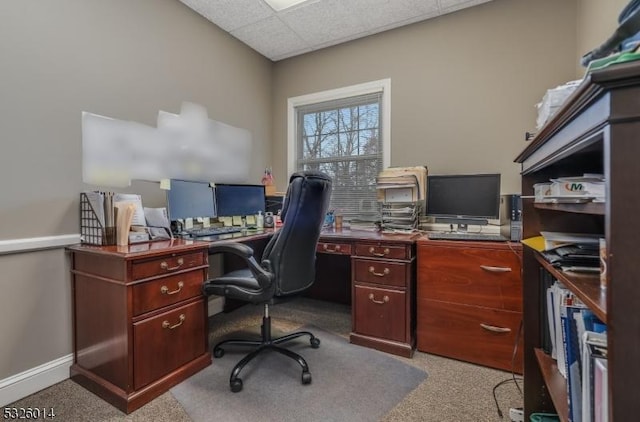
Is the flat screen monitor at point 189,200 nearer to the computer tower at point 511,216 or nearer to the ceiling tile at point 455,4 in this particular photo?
the computer tower at point 511,216

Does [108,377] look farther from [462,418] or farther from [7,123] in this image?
[462,418]

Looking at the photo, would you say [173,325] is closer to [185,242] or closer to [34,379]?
[185,242]

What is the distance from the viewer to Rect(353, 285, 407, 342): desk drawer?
2086 millimetres

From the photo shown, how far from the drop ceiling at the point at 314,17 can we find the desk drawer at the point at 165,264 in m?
Result: 2.10

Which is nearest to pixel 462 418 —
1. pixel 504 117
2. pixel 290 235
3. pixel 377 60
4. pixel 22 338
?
pixel 290 235

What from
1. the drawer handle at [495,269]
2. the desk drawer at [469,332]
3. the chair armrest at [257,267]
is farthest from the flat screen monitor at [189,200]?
the drawer handle at [495,269]

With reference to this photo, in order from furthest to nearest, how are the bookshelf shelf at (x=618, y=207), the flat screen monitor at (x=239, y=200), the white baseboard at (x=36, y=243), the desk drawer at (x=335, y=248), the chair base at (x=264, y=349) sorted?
the flat screen monitor at (x=239, y=200), the desk drawer at (x=335, y=248), the chair base at (x=264, y=349), the white baseboard at (x=36, y=243), the bookshelf shelf at (x=618, y=207)

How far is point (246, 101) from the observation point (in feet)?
10.5

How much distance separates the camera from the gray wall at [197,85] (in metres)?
1.67

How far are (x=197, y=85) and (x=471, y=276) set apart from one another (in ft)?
8.56

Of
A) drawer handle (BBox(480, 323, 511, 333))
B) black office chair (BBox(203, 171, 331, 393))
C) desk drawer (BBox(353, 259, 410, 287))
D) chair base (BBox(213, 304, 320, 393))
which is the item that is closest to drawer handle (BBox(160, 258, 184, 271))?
black office chair (BBox(203, 171, 331, 393))

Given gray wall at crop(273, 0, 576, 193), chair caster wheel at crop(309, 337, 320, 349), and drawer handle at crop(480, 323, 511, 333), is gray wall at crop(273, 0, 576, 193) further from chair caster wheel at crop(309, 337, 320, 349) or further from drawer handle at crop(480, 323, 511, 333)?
chair caster wheel at crop(309, 337, 320, 349)

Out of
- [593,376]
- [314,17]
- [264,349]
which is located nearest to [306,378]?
[264,349]

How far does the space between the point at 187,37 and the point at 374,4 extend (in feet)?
5.18
